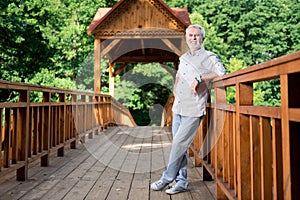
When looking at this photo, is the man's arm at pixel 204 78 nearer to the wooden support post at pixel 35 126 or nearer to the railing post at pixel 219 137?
the railing post at pixel 219 137

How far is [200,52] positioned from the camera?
275cm

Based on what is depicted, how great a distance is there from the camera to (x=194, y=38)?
8.97 ft

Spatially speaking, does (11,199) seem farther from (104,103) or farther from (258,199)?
(104,103)

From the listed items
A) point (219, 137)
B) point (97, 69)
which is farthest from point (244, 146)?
point (97, 69)

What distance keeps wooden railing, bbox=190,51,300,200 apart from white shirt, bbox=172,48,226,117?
0.12m

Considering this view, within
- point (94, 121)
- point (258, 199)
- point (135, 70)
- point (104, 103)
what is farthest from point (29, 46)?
point (258, 199)

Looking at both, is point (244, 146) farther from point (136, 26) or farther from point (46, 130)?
point (136, 26)

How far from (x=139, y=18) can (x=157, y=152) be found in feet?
17.9

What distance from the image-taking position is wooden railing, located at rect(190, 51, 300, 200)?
119 centimetres

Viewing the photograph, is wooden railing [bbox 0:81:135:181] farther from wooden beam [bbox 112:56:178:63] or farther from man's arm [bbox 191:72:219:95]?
wooden beam [bbox 112:56:178:63]

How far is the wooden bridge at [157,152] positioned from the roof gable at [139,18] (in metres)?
3.86


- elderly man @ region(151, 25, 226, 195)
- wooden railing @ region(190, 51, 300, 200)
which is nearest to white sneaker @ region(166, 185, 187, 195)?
elderly man @ region(151, 25, 226, 195)

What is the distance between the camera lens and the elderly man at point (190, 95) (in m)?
2.68

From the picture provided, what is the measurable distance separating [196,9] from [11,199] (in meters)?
27.5
